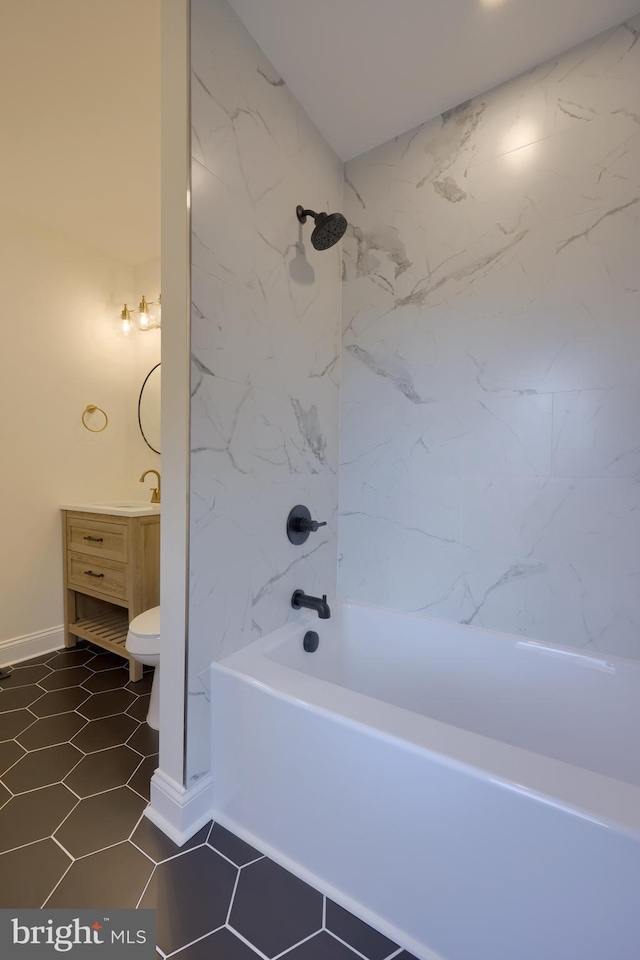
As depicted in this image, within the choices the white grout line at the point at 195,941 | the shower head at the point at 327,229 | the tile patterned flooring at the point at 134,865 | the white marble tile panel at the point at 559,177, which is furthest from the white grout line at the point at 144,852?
the white marble tile panel at the point at 559,177

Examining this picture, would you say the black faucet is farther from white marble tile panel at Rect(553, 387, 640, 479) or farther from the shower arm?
the shower arm

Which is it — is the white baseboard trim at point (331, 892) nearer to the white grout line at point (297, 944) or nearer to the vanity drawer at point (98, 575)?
the white grout line at point (297, 944)

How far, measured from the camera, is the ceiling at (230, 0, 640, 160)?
132 centimetres

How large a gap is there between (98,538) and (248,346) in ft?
5.35

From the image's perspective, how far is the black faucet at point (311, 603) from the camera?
1539 mm

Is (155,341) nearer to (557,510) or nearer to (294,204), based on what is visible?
(294,204)

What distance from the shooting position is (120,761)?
5.11ft

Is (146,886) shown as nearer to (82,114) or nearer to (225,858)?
(225,858)

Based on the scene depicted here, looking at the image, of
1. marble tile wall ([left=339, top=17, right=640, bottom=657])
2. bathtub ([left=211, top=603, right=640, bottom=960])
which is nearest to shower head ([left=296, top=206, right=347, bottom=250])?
marble tile wall ([left=339, top=17, right=640, bottom=657])

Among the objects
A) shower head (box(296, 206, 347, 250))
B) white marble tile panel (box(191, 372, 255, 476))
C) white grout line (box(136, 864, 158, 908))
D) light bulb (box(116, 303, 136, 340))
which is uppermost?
light bulb (box(116, 303, 136, 340))

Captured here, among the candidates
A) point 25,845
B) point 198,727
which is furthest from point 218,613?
point 25,845

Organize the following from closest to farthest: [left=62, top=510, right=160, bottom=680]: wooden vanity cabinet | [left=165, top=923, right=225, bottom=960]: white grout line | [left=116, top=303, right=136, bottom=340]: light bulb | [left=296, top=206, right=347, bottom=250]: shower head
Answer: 1. [left=165, top=923, right=225, bottom=960]: white grout line
2. [left=296, top=206, right=347, bottom=250]: shower head
3. [left=62, top=510, right=160, bottom=680]: wooden vanity cabinet
4. [left=116, top=303, right=136, bottom=340]: light bulb

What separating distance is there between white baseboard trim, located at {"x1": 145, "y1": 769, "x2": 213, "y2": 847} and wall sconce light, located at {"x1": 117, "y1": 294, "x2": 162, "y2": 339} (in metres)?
2.65

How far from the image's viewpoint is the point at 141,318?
114 inches
